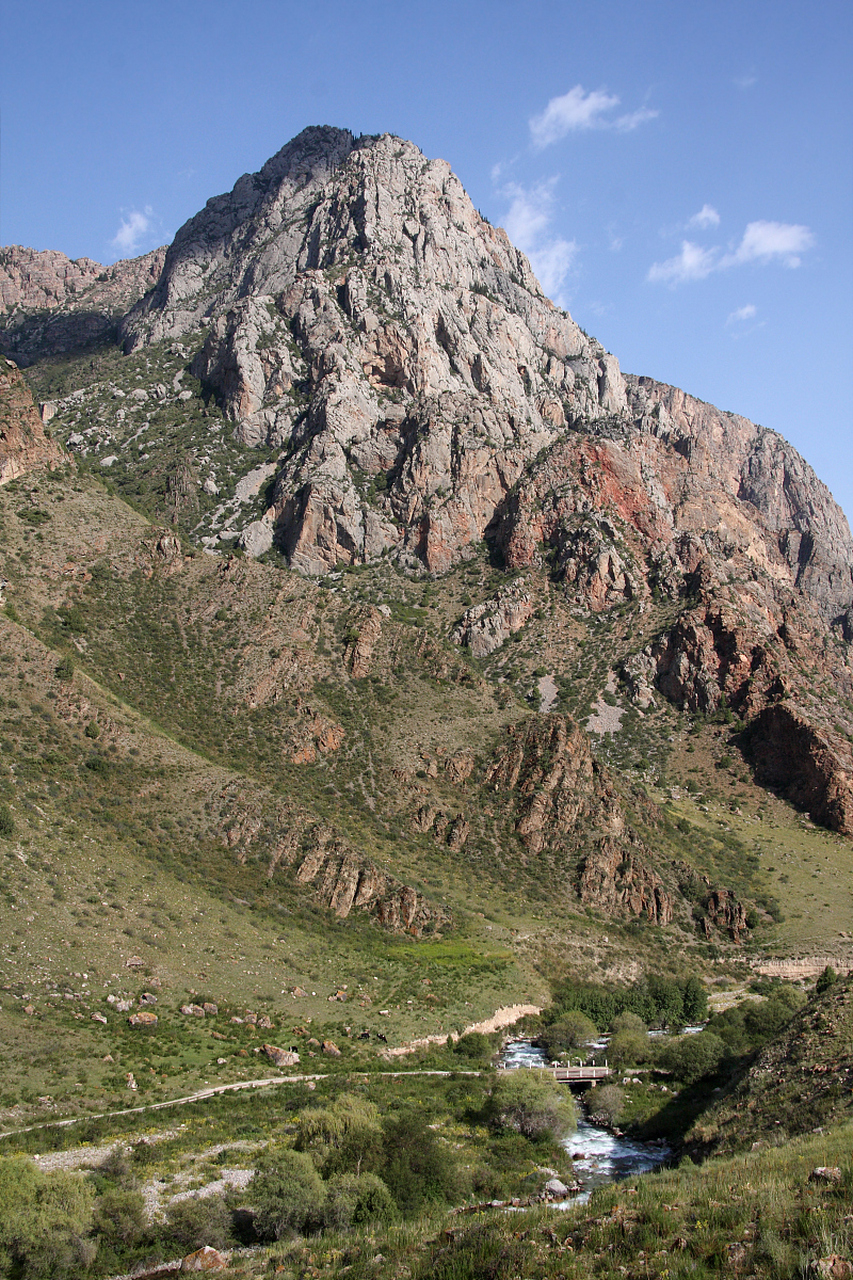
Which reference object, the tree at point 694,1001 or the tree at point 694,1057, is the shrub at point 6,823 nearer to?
the tree at point 694,1057

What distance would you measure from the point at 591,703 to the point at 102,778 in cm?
7598

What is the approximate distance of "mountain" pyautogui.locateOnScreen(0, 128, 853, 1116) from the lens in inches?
2355

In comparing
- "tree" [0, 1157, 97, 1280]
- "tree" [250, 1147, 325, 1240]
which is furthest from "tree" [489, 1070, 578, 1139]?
"tree" [0, 1157, 97, 1280]

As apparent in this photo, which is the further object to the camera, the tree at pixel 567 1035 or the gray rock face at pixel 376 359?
the gray rock face at pixel 376 359

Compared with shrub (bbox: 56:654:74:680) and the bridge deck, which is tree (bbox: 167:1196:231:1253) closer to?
the bridge deck

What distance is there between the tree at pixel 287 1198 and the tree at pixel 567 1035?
2873 cm

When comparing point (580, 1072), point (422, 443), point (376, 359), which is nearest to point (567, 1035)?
point (580, 1072)

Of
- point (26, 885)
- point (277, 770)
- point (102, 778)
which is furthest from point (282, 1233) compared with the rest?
point (277, 770)

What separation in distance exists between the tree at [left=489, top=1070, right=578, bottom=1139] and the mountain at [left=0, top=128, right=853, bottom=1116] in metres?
11.3

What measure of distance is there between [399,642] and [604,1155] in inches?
2653

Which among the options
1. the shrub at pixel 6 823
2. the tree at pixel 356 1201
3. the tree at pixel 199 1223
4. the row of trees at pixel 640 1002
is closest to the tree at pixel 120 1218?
the tree at pixel 199 1223

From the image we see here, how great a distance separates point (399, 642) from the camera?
97.2 m

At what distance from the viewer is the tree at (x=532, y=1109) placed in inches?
1410

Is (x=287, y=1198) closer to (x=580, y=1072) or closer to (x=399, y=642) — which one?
(x=580, y=1072)
